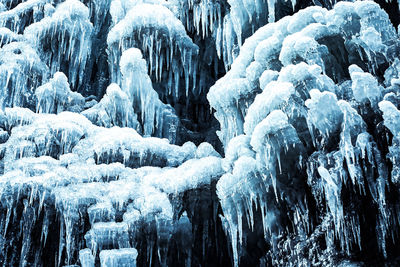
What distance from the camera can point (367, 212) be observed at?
5812 mm

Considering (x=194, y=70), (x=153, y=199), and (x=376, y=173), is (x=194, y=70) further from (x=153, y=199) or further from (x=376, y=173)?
(x=376, y=173)

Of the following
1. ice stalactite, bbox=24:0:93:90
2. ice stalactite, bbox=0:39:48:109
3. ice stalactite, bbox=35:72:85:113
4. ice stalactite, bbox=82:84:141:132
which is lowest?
ice stalactite, bbox=82:84:141:132

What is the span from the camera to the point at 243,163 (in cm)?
636

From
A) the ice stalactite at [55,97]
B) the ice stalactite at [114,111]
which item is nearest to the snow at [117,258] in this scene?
the ice stalactite at [114,111]

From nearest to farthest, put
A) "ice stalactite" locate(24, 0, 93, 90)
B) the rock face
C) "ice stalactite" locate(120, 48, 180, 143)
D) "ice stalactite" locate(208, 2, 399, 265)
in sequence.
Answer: "ice stalactite" locate(208, 2, 399, 265) → the rock face → "ice stalactite" locate(120, 48, 180, 143) → "ice stalactite" locate(24, 0, 93, 90)

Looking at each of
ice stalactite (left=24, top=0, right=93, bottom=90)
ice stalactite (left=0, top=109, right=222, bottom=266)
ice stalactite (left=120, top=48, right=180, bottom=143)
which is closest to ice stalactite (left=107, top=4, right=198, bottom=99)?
ice stalactite (left=120, top=48, right=180, bottom=143)

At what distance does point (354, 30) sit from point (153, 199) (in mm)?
3801

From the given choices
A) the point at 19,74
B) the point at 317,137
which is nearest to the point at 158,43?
the point at 19,74

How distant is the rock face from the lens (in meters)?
5.76

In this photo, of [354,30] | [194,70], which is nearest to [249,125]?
[354,30]

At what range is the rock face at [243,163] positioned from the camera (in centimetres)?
576

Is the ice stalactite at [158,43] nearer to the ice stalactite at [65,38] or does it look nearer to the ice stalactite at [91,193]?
the ice stalactite at [65,38]

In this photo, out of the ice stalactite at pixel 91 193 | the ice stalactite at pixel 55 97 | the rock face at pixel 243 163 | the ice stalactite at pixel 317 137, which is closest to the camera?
the ice stalactite at pixel 317 137

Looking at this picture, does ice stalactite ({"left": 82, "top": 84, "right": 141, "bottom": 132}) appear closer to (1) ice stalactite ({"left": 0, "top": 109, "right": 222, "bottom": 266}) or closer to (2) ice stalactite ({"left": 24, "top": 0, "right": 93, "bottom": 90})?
(1) ice stalactite ({"left": 0, "top": 109, "right": 222, "bottom": 266})
